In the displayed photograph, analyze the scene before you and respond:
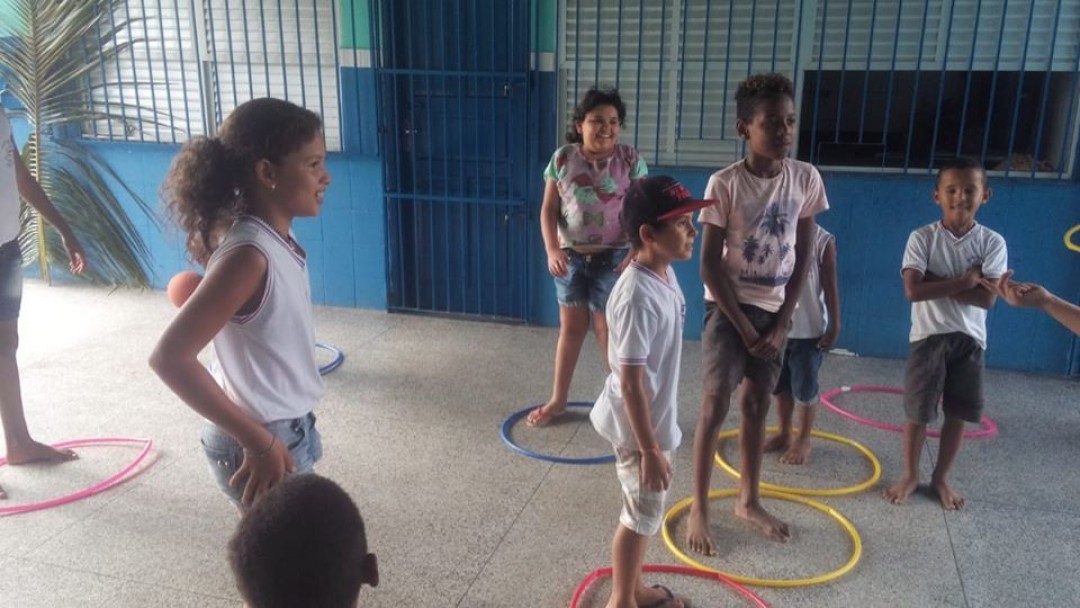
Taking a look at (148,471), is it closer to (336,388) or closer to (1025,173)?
(336,388)

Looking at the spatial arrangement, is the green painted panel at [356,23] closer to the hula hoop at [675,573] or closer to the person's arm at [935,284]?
the person's arm at [935,284]

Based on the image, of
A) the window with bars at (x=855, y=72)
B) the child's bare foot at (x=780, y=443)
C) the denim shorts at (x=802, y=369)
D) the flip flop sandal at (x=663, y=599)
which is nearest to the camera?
the flip flop sandal at (x=663, y=599)

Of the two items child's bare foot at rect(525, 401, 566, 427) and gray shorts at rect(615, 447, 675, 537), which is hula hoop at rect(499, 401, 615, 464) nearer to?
child's bare foot at rect(525, 401, 566, 427)

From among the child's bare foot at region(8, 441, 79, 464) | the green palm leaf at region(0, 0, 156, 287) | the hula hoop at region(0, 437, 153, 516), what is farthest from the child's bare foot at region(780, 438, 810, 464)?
the green palm leaf at region(0, 0, 156, 287)

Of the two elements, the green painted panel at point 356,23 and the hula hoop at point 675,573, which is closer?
the hula hoop at point 675,573

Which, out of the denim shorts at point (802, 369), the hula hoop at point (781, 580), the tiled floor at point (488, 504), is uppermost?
the denim shorts at point (802, 369)

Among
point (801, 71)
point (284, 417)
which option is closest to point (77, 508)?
point (284, 417)

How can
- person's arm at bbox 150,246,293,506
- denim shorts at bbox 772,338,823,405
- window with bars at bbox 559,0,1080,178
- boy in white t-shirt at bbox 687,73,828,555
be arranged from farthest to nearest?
window with bars at bbox 559,0,1080,178
denim shorts at bbox 772,338,823,405
boy in white t-shirt at bbox 687,73,828,555
person's arm at bbox 150,246,293,506

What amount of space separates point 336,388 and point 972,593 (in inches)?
123

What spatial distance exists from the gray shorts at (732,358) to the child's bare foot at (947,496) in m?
0.94

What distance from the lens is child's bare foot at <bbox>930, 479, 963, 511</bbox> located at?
3.19 meters

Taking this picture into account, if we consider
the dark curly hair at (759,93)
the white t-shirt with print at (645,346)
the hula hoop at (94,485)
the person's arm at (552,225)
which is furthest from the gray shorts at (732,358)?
the hula hoop at (94,485)

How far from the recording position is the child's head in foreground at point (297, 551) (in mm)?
1328

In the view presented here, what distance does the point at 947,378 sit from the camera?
314 cm
